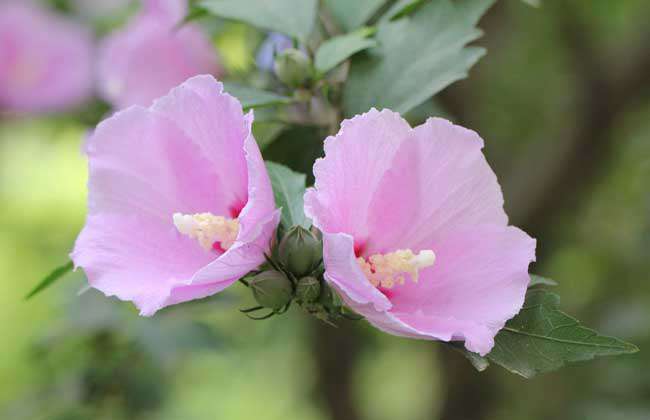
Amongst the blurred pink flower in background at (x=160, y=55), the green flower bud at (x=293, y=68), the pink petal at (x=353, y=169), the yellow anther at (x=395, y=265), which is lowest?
the blurred pink flower in background at (x=160, y=55)

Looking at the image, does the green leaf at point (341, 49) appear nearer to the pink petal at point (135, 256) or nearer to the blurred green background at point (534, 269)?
the blurred green background at point (534, 269)

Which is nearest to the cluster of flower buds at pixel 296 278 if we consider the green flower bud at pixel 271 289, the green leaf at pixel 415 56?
the green flower bud at pixel 271 289

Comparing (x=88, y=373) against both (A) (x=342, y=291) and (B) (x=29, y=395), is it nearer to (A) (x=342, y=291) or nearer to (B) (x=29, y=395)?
(B) (x=29, y=395)

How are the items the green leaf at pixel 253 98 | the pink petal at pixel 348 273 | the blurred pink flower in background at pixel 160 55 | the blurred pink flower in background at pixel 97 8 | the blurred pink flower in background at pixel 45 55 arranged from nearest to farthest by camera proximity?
the pink petal at pixel 348 273 → the green leaf at pixel 253 98 → the blurred pink flower in background at pixel 160 55 → the blurred pink flower in background at pixel 45 55 → the blurred pink flower in background at pixel 97 8

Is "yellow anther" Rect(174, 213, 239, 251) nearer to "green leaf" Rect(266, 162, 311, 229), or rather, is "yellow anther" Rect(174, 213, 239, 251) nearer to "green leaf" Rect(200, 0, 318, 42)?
"green leaf" Rect(266, 162, 311, 229)

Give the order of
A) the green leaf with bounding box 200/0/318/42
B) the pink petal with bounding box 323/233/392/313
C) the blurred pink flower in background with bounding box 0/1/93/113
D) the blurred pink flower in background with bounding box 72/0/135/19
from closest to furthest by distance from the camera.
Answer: the pink petal with bounding box 323/233/392/313
the green leaf with bounding box 200/0/318/42
the blurred pink flower in background with bounding box 0/1/93/113
the blurred pink flower in background with bounding box 72/0/135/19

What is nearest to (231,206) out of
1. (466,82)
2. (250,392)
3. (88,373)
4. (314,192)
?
(314,192)

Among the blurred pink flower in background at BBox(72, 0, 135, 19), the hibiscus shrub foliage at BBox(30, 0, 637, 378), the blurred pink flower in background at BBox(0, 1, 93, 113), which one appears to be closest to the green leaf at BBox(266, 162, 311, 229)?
the hibiscus shrub foliage at BBox(30, 0, 637, 378)
